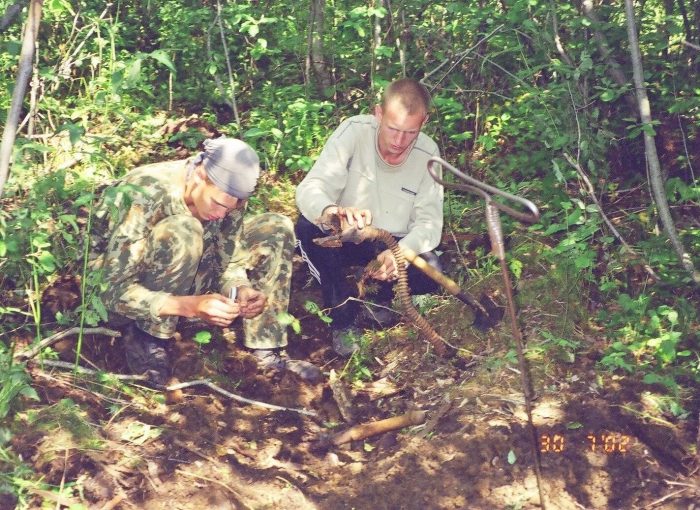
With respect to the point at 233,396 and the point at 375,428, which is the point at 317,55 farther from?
the point at 375,428

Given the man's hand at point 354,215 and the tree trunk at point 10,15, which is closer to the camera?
the tree trunk at point 10,15

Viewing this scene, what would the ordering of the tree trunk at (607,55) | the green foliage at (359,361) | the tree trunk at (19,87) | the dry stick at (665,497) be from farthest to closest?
the tree trunk at (607,55) < the green foliage at (359,361) < the dry stick at (665,497) < the tree trunk at (19,87)

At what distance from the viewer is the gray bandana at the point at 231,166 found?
386 centimetres

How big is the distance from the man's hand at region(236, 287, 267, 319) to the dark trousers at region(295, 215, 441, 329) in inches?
23.5

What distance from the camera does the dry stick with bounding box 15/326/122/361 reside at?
12.5ft

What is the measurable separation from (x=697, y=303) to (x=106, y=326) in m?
3.45

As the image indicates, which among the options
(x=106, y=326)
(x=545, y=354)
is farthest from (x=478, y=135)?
(x=106, y=326)

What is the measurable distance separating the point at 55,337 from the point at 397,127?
2185 millimetres

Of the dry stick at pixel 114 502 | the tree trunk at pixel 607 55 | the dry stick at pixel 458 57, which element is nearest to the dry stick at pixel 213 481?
the dry stick at pixel 114 502

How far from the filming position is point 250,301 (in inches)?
163

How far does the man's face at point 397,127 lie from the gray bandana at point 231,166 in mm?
866

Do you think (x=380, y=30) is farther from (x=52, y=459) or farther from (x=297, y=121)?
(x=52, y=459)

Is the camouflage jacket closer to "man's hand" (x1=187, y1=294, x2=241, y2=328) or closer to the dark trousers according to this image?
"man's hand" (x1=187, y1=294, x2=241, y2=328)
